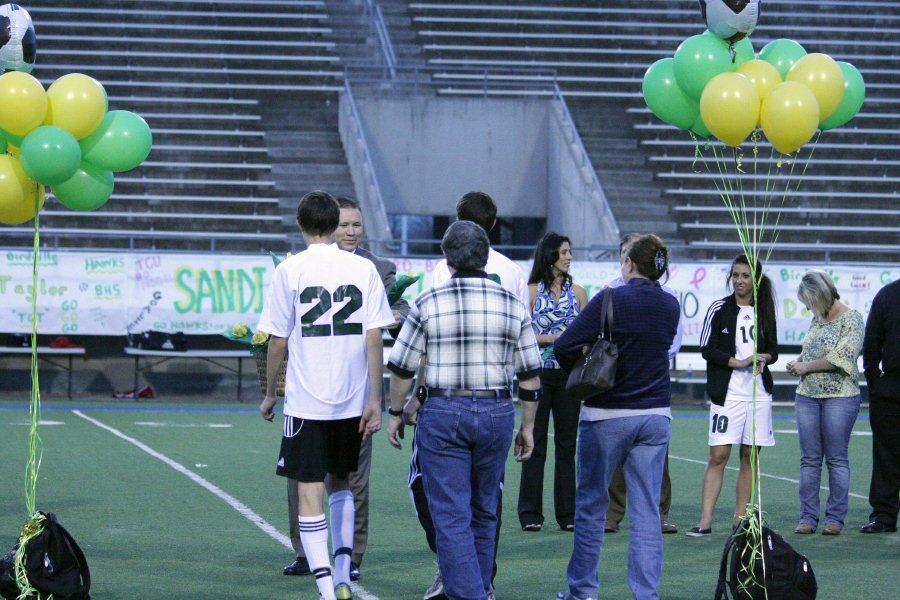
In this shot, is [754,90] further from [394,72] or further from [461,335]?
[394,72]

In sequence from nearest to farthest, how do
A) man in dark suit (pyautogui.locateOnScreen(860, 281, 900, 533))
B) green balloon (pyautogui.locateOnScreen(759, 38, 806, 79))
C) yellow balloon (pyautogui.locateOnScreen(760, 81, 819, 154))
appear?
1. yellow balloon (pyautogui.locateOnScreen(760, 81, 819, 154))
2. green balloon (pyautogui.locateOnScreen(759, 38, 806, 79))
3. man in dark suit (pyautogui.locateOnScreen(860, 281, 900, 533))

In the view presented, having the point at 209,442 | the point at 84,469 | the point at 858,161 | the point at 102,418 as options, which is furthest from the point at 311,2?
the point at 84,469

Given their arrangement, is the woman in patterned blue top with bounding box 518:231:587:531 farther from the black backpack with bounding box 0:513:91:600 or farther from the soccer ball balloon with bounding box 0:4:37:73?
the soccer ball balloon with bounding box 0:4:37:73

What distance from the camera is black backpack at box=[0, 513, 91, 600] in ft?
19.6

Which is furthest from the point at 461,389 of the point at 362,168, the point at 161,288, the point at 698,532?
the point at 362,168

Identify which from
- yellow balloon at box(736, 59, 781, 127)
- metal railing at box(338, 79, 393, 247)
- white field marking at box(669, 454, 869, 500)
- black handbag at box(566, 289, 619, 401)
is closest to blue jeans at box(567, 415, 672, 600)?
black handbag at box(566, 289, 619, 401)

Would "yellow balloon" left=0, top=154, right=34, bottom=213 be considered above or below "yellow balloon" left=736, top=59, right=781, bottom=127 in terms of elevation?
below

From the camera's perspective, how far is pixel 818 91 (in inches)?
277

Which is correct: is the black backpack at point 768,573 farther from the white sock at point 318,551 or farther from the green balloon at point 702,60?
the green balloon at point 702,60

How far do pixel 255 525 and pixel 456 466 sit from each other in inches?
126

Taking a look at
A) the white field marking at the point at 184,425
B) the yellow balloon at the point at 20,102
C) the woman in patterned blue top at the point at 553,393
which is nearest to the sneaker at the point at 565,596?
the woman in patterned blue top at the point at 553,393

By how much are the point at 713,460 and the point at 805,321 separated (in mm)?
12140

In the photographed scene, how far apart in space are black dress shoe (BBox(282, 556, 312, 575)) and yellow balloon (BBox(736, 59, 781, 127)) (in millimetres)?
3434

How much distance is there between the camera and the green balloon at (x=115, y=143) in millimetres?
6715
